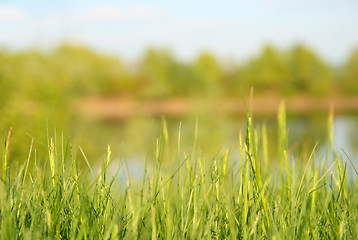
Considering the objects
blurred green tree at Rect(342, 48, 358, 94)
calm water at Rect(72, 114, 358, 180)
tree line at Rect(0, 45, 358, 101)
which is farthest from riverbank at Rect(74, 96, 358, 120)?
calm water at Rect(72, 114, 358, 180)

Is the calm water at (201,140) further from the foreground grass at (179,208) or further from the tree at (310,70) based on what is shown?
the tree at (310,70)

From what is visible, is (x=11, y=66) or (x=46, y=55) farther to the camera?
(x=46, y=55)

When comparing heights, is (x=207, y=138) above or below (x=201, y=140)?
above

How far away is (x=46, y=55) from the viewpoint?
32.5 metres

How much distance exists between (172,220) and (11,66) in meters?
20.5

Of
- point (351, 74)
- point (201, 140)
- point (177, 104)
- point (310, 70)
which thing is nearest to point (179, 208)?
point (201, 140)

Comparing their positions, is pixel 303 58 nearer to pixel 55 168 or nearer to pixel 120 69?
pixel 120 69

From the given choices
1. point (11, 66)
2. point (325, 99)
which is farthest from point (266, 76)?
point (11, 66)

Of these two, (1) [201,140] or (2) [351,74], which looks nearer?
(1) [201,140]

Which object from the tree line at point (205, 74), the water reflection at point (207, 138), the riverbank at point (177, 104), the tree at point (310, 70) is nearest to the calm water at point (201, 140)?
the water reflection at point (207, 138)

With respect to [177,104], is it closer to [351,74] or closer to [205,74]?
[205,74]

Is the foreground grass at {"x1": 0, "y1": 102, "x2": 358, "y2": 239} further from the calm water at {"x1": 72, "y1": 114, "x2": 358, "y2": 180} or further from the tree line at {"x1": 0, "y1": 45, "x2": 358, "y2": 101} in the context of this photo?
the tree line at {"x1": 0, "y1": 45, "x2": 358, "y2": 101}

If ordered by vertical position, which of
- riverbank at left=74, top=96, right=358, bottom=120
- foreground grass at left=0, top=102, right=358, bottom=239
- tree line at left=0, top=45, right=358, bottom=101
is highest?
tree line at left=0, top=45, right=358, bottom=101

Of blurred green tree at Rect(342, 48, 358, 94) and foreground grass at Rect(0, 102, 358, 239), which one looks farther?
blurred green tree at Rect(342, 48, 358, 94)
